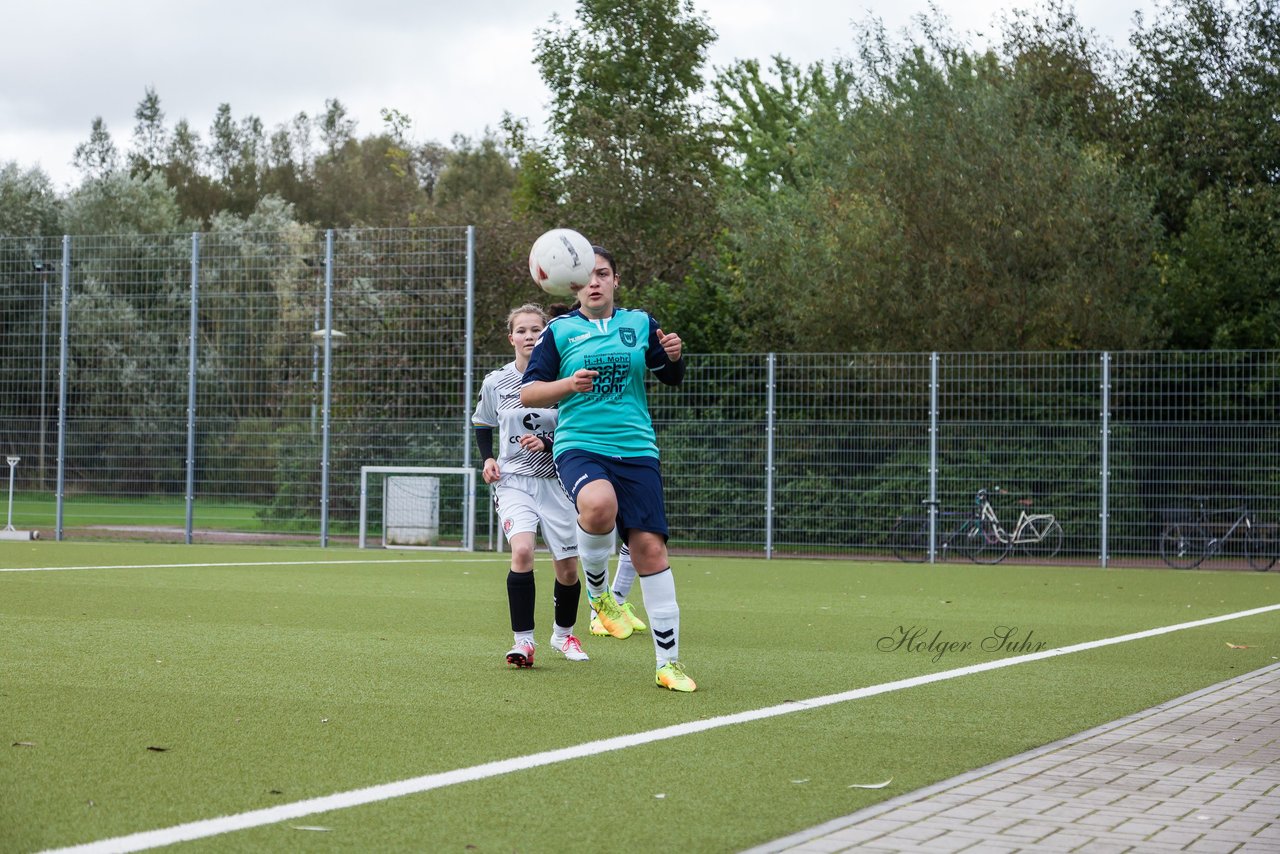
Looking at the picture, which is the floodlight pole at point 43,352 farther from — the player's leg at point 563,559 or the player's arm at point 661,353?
the player's arm at point 661,353

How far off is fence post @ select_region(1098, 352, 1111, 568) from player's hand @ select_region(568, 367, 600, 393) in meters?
13.6

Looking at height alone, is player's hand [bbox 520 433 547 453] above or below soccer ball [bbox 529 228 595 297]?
below

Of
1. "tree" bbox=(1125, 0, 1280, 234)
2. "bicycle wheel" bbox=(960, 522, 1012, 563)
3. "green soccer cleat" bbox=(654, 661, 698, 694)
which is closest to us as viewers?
"green soccer cleat" bbox=(654, 661, 698, 694)

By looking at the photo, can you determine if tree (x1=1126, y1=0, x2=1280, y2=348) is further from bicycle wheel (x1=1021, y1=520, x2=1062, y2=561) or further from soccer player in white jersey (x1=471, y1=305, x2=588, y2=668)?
soccer player in white jersey (x1=471, y1=305, x2=588, y2=668)

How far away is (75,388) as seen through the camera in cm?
2153

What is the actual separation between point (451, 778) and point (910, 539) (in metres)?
15.3

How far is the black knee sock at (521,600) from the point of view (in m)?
7.18

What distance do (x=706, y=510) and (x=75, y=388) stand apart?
927 cm

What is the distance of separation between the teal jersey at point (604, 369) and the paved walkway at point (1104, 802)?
2.30m

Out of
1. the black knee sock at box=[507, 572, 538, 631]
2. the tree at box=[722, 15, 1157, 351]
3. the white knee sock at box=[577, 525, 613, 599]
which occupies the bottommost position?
the black knee sock at box=[507, 572, 538, 631]

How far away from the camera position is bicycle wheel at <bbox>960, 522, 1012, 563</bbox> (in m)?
18.8

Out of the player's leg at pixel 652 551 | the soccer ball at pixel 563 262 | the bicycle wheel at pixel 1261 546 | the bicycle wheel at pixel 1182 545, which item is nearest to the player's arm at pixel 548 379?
the soccer ball at pixel 563 262

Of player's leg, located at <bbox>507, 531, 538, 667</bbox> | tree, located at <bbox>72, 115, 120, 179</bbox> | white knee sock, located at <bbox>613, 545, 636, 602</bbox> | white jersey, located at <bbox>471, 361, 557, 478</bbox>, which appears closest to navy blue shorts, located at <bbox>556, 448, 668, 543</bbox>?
player's leg, located at <bbox>507, 531, 538, 667</bbox>

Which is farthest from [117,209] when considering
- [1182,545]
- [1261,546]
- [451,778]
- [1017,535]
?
[451,778]
